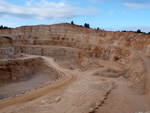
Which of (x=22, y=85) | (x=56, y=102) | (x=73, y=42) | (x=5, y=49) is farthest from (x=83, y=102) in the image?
(x=73, y=42)

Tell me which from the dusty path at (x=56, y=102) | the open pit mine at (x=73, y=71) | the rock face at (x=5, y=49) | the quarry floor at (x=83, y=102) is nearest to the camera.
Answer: the quarry floor at (x=83, y=102)

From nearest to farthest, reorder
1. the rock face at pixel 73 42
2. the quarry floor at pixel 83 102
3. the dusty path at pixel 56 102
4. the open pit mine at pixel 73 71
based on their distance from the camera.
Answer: the quarry floor at pixel 83 102 < the dusty path at pixel 56 102 < the open pit mine at pixel 73 71 < the rock face at pixel 73 42

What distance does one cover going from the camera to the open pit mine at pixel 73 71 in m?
8.59

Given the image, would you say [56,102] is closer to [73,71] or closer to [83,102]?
[83,102]

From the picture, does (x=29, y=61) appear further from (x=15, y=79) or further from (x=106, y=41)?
(x=106, y=41)

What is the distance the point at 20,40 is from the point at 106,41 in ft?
69.9

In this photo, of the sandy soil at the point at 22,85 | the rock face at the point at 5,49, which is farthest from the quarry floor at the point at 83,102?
the rock face at the point at 5,49

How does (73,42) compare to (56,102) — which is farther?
(73,42)

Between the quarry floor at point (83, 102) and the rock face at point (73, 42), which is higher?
the rock face at point (73, 42)

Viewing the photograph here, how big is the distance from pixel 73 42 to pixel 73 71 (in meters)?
16.9

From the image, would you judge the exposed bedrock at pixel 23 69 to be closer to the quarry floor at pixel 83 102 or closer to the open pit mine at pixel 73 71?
the open pit mine at pixel 73 71

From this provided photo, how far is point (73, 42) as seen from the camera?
3569cm

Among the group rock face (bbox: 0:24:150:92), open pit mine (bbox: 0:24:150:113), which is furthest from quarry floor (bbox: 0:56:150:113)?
rock face (bbox: 0:24:150:92)

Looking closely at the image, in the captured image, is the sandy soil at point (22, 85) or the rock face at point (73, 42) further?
the rock face at point (73, 42)
